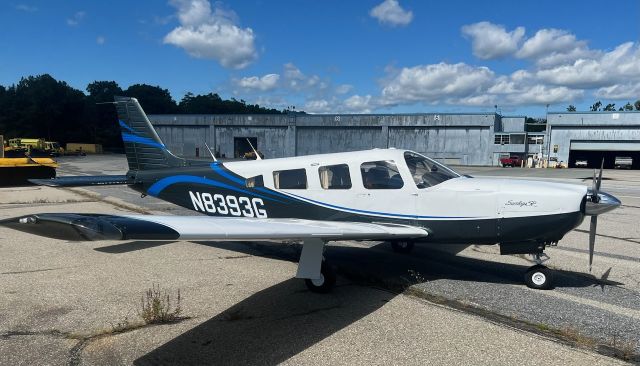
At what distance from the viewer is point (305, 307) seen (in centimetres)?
570

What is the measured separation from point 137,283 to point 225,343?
2658 millimetres

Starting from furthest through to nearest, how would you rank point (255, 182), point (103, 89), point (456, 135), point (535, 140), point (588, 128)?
point (103, 89) < point (535, 140) < point (456, 135) < point (588, 128) < point (255, 182)

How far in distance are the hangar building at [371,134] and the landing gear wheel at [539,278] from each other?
185ft

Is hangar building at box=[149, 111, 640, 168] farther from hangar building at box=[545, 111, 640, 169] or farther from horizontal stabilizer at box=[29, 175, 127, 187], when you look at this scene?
horizontal stabilizer at box=[29, 175, 127, 187]

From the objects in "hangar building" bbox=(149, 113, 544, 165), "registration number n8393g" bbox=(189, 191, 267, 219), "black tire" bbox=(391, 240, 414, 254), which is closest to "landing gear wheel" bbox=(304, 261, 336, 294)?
"registration number n8393g" bbox=(189, 191, 267, 219)

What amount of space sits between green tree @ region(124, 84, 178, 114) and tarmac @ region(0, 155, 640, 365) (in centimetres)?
14364

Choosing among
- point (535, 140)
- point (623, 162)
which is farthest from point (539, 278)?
point (623, 162)

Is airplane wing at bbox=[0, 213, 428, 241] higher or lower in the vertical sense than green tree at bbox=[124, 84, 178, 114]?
lower

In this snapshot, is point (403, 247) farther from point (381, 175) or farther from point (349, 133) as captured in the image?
point (349, 133)

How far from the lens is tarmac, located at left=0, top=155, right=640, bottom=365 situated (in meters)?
4.34

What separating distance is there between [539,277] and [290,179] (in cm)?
432

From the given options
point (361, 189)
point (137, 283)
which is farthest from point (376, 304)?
point (137, 283)

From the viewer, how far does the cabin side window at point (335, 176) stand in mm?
7090

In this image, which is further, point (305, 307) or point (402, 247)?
point (402, 247)
